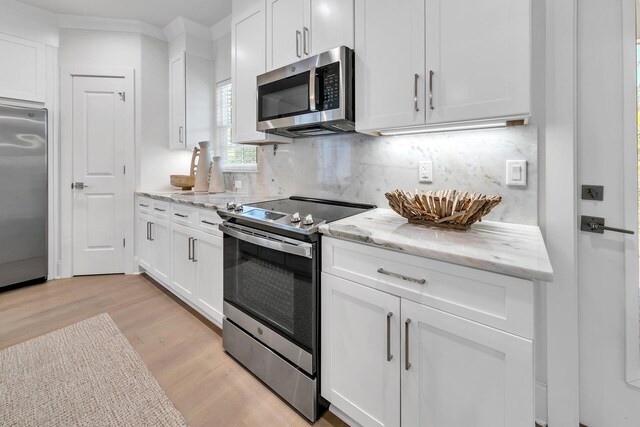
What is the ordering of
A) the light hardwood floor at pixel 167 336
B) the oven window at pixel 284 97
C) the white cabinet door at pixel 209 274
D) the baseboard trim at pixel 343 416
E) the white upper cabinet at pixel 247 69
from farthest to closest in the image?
1. the white upper cabinet at pixel 247 69
2. the white cabinet door at pixel 209 274
3. the oven window at pixel 284 97
4. the light hardwood floor at pixel 167 336
5. the baseboard trim at pixel 343 416

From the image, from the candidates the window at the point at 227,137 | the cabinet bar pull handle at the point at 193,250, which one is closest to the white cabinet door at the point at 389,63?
the cabinet bar pull handle at the point at 193,250

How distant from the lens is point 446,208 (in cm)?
122

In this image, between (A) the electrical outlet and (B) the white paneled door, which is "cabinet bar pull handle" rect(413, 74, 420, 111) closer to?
(A) the electrical outlet

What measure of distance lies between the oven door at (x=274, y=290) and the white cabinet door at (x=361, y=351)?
0.08 m


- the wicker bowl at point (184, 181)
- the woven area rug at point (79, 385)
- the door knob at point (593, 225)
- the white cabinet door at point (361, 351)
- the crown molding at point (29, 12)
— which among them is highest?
the crown molding at point (29, 12)

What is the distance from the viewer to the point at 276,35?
195cm

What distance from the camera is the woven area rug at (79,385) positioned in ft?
4.45

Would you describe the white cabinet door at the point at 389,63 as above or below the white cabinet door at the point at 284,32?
below

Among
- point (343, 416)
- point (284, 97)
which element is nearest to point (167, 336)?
point (343, 416)

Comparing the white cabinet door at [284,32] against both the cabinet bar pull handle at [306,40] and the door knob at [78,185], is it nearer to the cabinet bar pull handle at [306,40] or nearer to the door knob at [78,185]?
the cabinet bar pull handle at [306,40]

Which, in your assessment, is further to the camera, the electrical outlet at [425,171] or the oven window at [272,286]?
the electrical outlet at [425,171]

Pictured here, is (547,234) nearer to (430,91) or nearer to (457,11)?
(430,91)

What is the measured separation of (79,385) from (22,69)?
3054mm

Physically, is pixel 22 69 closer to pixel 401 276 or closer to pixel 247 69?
pixel 247 69
